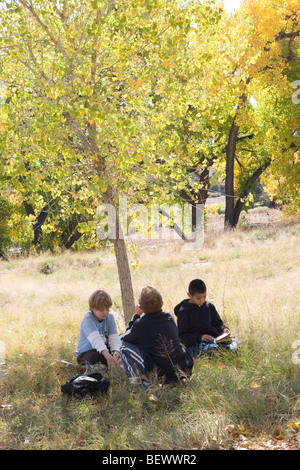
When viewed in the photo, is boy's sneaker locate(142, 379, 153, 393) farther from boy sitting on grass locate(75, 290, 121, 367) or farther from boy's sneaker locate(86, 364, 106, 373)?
boy's sneaker locate(86, 364, 106, 373)

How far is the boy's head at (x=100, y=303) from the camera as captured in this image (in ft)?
18.9

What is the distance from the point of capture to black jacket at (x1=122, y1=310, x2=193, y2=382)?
513 centimetres

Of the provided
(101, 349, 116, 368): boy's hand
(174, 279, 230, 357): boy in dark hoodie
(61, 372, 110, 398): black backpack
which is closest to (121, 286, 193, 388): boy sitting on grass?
(101, 349, 116, 368): boy's hand

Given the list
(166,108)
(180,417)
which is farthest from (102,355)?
(166,108)

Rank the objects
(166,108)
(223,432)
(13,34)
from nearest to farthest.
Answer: (223,432)
(13,34)
(166,108)

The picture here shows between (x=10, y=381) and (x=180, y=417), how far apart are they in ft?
7.71

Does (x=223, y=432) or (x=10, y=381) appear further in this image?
(x=10, y=381)

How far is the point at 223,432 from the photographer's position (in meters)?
3.87

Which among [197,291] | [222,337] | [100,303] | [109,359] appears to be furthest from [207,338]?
[100,303]

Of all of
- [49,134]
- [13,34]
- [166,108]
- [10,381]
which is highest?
[13,34]

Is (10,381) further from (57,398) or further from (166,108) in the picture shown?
(166,108)

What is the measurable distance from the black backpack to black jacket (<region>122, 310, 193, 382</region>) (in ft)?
1.69

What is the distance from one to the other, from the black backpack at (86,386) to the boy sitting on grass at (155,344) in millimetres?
385

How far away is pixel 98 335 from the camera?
5.70 m
